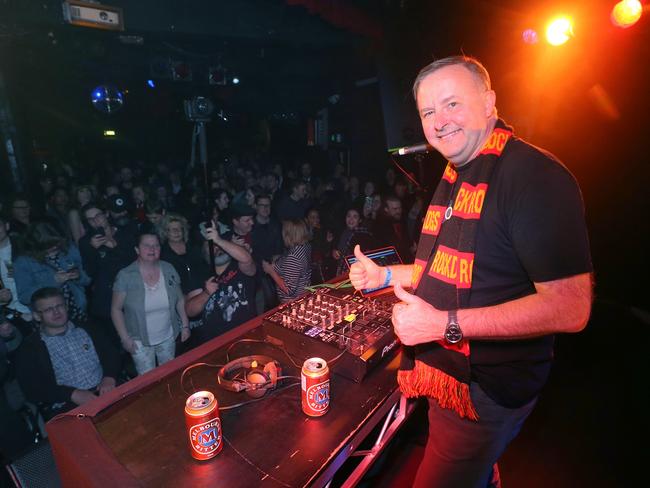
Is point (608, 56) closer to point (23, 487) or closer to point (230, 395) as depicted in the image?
point (230, 395)

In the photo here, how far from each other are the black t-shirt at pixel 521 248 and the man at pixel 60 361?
2.74 meters

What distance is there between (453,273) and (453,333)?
220 mm

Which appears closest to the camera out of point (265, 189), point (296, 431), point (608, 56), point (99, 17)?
point (296, 431)

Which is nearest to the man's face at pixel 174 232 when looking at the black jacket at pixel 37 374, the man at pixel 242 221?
the man at pixel 242 221

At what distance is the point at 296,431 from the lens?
132cm

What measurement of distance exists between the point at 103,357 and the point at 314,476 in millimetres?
2439

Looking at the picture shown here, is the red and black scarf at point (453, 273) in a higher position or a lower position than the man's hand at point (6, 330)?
higher

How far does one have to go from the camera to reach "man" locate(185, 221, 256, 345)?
3.06 metres

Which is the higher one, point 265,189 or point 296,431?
point 265,189

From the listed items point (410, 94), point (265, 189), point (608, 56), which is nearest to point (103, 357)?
point (410, 94)

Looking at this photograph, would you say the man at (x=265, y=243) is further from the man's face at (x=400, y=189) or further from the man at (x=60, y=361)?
the man's face at (x=400, y=189)

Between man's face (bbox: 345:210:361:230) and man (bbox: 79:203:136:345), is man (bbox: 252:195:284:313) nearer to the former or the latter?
man's face (bbox: 345:210:361:230)

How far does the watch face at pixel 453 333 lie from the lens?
1.13 metres

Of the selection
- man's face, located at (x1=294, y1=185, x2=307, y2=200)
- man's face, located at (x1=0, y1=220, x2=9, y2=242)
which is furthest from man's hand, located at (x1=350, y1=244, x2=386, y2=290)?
man's face, located at (x1=294, y1=185, x2=307, y2=200)
